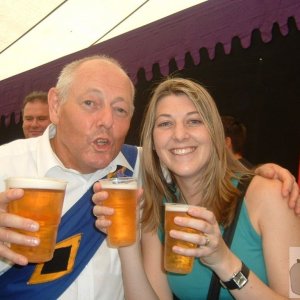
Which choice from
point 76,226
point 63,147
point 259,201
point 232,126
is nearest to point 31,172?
point 63,147

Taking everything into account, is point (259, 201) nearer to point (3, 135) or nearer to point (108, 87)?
point (108, 87)

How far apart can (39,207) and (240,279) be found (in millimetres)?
728

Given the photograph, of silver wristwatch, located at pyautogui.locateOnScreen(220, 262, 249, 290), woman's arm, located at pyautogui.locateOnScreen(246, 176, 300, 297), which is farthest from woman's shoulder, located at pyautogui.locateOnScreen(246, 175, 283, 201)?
silver wristwatch, located at pyautogui.locateOnScreen(220, 262, 249, 290)

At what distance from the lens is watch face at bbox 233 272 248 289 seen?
4.17 feet

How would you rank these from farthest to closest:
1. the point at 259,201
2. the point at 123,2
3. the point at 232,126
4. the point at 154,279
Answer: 1. the point at 123,2
2. the point at 232,126
3. the point at 154,279
4. the point at 259,201

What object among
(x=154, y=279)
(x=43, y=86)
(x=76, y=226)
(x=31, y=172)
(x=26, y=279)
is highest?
(x=43, y=86)

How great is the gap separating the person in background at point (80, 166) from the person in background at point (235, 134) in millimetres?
1718

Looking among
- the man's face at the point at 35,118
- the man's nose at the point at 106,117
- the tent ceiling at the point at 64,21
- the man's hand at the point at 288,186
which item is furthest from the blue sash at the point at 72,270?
the tent ceiling at the point at 64,21

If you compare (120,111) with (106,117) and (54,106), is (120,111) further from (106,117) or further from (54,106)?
(54,106)

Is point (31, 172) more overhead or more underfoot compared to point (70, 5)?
more underfoot

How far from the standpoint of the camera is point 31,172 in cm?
174

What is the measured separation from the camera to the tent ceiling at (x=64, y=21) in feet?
12.3

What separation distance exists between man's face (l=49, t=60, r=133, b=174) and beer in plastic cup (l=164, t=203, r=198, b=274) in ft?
1.73

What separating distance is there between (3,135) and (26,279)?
5458 millimetres
